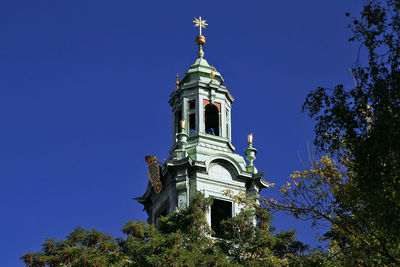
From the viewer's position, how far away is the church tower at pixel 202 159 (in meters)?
45.2

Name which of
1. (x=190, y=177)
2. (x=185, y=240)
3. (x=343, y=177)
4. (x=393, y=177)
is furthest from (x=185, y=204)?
(x=393, y=177)

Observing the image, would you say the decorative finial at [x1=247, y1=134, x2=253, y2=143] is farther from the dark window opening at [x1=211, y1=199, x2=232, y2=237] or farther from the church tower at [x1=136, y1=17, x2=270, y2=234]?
the dark window opening at [x1=211, y1=199, x2=232, y2=237]

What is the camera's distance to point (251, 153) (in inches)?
1896

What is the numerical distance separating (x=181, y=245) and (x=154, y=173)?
1065 centimetres

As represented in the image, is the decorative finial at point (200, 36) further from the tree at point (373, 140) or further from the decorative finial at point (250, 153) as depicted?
the tree at point (373, 140)

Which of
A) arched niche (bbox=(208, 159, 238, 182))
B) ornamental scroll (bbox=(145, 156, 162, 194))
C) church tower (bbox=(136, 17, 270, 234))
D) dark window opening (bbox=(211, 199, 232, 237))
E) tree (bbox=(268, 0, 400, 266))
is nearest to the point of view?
tree (bbox=(268, 0, 400, 266))

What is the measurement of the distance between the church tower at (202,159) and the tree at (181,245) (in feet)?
15.9

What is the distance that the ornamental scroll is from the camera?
4619 cm

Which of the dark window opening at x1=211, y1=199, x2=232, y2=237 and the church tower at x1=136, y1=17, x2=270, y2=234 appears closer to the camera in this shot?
the church tower at x1=136, y1=17, x2=270, y2=234

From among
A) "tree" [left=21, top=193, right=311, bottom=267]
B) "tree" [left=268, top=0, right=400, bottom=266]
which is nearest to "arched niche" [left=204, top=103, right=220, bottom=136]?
"tree" [left=21, top=193, right=311, bottom=267]

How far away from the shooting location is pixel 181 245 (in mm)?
36688

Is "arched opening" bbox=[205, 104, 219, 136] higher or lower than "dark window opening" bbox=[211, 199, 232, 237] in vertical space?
higher

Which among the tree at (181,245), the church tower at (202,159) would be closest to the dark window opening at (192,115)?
the church tower at (202,159)

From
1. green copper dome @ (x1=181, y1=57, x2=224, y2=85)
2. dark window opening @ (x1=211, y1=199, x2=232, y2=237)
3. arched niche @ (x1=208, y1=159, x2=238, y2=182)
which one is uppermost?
green copper dome @ (x1=181, y1=57, x2=224, y2=85)
